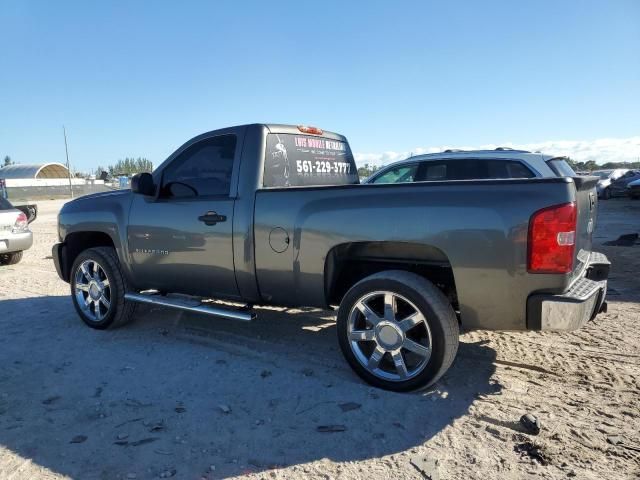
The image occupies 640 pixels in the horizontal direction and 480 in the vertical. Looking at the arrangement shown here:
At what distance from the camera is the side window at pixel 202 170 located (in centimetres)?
425

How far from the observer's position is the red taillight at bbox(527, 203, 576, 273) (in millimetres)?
2826

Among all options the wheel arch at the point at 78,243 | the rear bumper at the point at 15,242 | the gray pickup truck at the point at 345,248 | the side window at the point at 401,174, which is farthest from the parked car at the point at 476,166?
the rear bumper at the point at 15,242

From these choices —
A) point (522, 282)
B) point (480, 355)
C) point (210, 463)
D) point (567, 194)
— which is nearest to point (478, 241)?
point (522, 282)

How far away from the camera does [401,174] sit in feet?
27.4

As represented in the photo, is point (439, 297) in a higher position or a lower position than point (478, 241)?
lower

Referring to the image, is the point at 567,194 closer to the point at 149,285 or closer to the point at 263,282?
the point at 263,282

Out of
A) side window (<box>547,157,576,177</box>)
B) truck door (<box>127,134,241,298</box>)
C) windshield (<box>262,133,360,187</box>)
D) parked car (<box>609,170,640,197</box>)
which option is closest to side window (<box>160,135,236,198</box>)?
truck door (<box>127,134,241,298</box>)

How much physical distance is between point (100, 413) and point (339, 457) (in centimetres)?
167

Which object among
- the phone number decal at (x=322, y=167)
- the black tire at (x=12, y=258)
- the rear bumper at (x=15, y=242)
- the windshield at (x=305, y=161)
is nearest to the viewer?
the windshield at (x=305, y=161)

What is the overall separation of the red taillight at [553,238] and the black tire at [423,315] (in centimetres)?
67

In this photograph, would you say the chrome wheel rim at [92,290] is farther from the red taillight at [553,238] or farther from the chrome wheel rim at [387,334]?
the red taillight at [553,238]

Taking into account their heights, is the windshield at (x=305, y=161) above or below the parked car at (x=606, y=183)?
above

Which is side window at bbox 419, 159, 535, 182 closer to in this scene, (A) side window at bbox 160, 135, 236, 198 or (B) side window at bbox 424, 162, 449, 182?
(B) side window at bbox 424, 162, 449, 182

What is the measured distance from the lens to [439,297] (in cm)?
328
